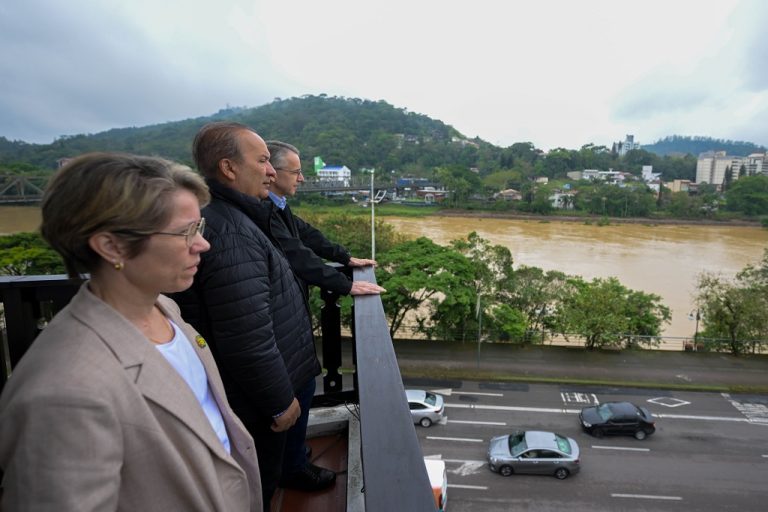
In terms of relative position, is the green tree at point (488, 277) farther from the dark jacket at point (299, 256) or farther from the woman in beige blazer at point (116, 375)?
the woman in beige blazer at point (116, 375)

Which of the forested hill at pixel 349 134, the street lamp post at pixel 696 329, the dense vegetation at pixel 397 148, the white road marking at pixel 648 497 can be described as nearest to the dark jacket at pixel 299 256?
the white road marking at pixel 648 497

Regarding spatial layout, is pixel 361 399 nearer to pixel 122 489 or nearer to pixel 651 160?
pixel 122 489

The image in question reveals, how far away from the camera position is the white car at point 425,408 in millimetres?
9500

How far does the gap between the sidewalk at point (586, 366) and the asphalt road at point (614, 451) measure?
1.01 feet

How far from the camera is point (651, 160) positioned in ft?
218

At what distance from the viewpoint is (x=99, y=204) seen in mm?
628

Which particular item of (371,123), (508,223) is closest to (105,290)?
(508,223)

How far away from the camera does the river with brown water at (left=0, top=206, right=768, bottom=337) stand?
57.0ft

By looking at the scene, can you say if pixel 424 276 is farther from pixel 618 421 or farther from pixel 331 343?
pixel 331 343

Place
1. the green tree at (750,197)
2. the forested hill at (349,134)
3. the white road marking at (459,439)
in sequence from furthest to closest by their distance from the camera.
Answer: the forested hill at (349,134), the green tree at (750,197), the white road marking at (459,439)

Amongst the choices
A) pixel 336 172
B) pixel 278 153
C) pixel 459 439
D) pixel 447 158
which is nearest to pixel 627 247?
pixel 459 439

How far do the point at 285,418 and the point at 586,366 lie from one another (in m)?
12.5

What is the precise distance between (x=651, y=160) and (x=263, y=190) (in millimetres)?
76682

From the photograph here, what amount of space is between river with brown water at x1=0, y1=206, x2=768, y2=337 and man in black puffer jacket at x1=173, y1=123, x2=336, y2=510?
49.4 ft
